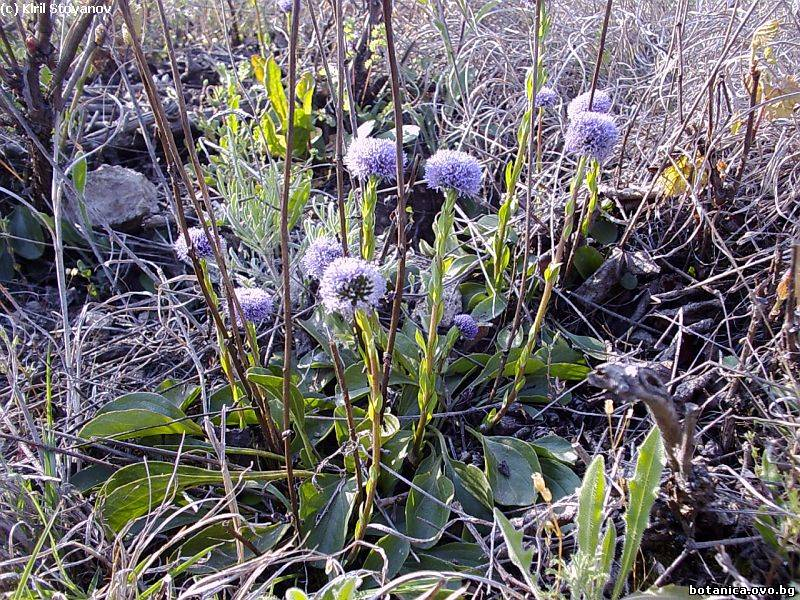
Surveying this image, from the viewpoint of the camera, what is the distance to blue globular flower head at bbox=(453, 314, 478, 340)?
203 cm

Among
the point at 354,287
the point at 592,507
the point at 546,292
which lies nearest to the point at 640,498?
the point at 592,507

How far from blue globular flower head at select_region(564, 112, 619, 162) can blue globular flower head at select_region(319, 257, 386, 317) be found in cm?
70

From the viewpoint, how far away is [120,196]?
2693 millimetres

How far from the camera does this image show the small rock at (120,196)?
2662 mm

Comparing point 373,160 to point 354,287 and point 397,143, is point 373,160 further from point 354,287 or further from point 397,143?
point 354,287

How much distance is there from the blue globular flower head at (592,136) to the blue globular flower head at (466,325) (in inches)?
23.3

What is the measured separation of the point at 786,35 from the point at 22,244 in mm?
3235

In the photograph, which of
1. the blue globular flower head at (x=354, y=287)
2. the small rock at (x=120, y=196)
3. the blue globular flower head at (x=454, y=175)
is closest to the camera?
the blue globular flower head at (x=354, y=287)

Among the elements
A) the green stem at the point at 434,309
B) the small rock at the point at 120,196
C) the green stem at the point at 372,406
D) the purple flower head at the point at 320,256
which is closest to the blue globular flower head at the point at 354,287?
the green stem at the point at 372,406

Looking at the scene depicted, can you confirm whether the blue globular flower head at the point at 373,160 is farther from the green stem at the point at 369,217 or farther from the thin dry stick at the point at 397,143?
the thin dry stick at the point at 397,143

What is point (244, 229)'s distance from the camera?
7.28 feet

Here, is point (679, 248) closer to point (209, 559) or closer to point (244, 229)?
point (244, 229)

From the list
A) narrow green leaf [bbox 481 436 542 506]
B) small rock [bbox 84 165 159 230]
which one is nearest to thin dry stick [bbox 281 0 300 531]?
narrow green leaf [bbox 481 436 542 506]

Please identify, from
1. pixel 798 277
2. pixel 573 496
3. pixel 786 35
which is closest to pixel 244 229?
pixel 573 496
